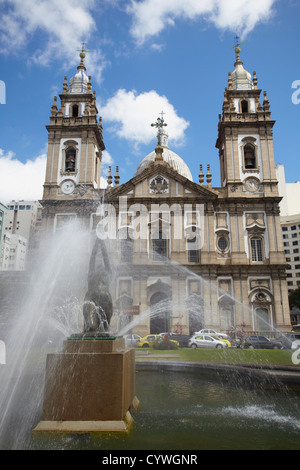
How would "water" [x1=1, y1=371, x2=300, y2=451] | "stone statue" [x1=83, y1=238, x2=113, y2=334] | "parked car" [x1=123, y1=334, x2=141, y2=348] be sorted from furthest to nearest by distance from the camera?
"parked car" [x1=123, y1=334, x2=141, y2=348]
"stone statue" [x1=83, y1=238, x2=113, y2=334]
"water" [x1=1, y1=371, x2=300, y2=451]

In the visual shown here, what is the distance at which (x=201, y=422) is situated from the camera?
22.6 ft

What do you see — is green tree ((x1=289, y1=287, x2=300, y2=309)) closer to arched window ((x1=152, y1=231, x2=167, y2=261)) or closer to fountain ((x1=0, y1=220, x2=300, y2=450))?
arched window ((x1=152, y1=231, x2=167, y2=261))

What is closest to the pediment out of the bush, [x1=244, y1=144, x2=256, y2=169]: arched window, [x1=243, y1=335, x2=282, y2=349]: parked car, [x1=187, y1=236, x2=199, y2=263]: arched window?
[x1=187, y1=236, x2=199, y2=263]: arched window

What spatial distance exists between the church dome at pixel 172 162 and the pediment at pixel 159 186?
48.1 ft

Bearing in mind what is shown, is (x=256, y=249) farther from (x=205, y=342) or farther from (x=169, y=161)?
(x=169, y=161)

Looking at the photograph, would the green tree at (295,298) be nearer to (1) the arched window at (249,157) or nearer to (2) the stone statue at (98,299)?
(1) the arched window at (249,157)

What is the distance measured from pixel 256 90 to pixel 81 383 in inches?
1355

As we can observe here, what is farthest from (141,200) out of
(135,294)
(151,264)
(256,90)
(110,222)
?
(256,90)

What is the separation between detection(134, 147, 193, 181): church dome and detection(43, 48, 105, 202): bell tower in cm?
1268

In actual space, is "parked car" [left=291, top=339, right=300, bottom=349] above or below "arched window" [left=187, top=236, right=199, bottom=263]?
below

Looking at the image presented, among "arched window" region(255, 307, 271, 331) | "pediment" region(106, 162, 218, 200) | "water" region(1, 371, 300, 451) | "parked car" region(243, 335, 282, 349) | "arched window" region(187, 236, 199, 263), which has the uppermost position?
"pediment" region(106, 162, 218, 200)

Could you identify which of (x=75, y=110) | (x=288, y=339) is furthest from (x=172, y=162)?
(x=288, y=339)

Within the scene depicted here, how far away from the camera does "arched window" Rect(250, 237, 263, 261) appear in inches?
1185

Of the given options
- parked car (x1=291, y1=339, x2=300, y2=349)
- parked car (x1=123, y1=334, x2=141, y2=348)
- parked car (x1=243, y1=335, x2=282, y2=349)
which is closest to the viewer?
parked car (x1=291, y1=339, x2=300, y2=349)
